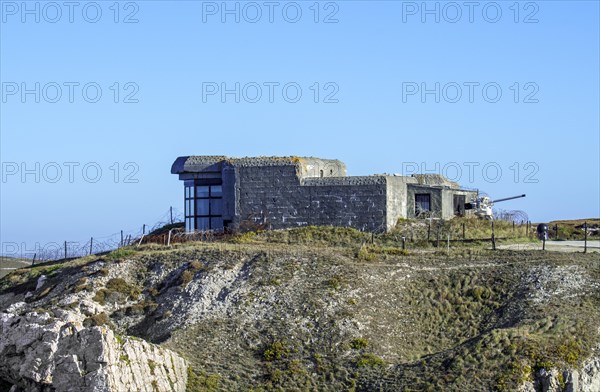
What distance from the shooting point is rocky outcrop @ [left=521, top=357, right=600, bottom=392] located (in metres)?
42.8

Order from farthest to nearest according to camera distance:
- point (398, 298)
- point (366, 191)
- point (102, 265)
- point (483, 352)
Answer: point (366, 191), point (102, 265), point (398, 298), point (483, 352)

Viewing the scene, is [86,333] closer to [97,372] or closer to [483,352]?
[97,372]

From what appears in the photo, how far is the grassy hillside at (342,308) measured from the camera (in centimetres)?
4472

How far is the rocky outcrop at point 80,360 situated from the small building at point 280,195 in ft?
63.7

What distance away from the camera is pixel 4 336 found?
45.4m

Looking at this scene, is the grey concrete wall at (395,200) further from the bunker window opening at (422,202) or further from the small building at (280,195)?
the bunker window opening at (422,202)

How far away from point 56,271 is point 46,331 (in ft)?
48.8

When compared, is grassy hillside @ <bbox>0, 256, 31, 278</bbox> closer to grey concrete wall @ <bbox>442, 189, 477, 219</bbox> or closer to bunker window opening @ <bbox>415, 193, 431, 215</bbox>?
bunker window opening @ <bbox>415, 193, 431, 215</bbox>

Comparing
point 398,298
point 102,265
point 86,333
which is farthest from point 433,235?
point 86,333

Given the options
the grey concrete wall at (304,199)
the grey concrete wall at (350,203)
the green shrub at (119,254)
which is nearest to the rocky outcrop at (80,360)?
the green shrub at (119,254)

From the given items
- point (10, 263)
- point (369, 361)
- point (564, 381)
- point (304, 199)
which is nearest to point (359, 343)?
point (369, 361)

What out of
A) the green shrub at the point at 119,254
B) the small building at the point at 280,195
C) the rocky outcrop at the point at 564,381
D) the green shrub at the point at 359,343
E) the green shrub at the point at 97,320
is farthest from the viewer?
the small building at the point at 280,195

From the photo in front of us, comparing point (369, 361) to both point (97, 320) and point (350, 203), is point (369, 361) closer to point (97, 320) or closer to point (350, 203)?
point (97, 320)

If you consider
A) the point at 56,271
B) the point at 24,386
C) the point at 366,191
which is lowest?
the point at 24,386
